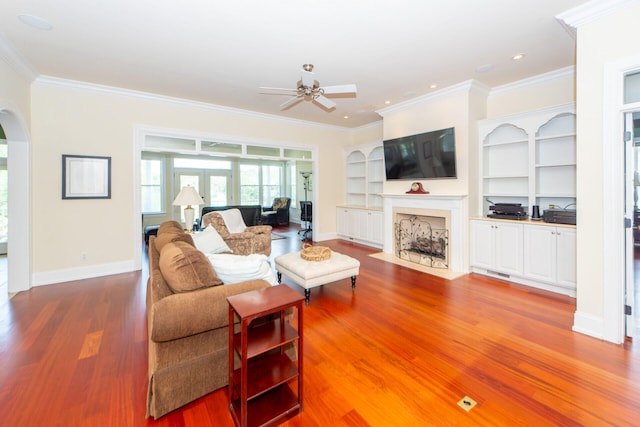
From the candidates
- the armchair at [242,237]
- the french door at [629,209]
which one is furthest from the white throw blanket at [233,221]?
the french door at [629,209]

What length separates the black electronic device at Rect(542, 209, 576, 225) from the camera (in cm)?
339

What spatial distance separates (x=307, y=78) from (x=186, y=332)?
2.73 m

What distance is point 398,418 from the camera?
1.67 meters

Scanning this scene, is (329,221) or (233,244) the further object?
(329,221)

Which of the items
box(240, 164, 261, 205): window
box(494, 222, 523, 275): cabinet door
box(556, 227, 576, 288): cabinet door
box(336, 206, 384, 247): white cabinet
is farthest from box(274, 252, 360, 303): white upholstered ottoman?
box(240, 164, 261, 205): window

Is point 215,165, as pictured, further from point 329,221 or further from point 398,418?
point 398,418

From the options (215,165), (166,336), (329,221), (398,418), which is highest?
(215,165)

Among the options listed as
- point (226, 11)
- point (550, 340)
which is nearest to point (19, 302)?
point (226, 11)

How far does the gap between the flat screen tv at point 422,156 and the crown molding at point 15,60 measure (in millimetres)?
5283

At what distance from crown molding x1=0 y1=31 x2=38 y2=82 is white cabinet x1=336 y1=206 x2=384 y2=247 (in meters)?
5.83

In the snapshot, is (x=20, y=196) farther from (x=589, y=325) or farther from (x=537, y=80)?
(x=537, y=80)

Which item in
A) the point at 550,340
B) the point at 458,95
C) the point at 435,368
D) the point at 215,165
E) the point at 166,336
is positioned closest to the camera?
the point at 166,336

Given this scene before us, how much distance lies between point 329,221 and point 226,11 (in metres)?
5.24

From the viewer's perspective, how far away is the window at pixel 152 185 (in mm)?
8633
